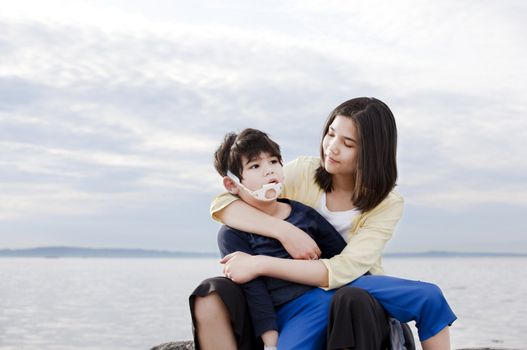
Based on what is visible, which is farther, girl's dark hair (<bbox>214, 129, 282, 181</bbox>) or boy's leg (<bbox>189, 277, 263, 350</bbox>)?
girl's dark hair (<bbox>214, 129, 282, 181</bbox>)

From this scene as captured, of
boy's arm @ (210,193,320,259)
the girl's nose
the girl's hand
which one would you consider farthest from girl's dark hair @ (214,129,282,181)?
the girl's hand

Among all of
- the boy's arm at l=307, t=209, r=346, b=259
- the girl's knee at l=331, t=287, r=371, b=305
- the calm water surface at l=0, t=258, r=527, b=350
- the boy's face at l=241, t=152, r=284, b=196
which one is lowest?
the calm water surface at l=0, t=258, r=527, b=350

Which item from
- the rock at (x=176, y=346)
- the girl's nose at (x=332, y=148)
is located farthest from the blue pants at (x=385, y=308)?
the rock at (x=176, y=346)

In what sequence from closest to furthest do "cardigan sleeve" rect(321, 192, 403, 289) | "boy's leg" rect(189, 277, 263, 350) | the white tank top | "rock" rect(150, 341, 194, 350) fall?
"boy's leg" rect(189, 277, 263, 350)
"cardigan sleeve" rect(321, 192, 403, 289)
the white tank top
"rock" rect(150, 341, 194, 350)

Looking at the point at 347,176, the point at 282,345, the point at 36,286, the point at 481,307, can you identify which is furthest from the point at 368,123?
the point at 36,286

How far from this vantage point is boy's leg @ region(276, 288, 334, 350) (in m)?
3.79

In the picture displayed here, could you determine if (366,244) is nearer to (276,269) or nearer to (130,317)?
(276,269)

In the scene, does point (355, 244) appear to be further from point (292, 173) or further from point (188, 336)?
point (188, 336)

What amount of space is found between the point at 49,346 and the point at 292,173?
706cm

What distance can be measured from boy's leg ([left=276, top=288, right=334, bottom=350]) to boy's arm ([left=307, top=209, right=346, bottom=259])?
1.05 ft

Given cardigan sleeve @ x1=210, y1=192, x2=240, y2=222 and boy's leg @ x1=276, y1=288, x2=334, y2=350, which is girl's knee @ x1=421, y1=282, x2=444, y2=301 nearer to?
boy's leg @ x1=276, y1=288, x2=334, y2=350

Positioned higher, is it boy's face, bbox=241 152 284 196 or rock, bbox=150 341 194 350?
boy's face, bbox=241 152 284 196

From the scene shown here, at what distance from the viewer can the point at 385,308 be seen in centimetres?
390

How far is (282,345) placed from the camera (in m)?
3.78
